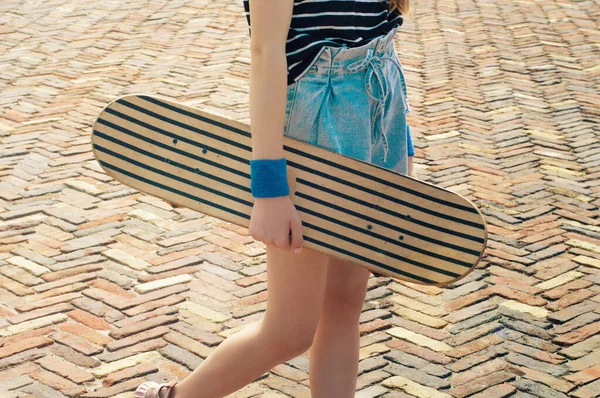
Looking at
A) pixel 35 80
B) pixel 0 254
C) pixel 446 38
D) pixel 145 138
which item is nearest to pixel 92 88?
pixel 35 80

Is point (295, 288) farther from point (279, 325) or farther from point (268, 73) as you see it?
point (268, 73)

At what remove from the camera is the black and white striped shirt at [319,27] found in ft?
6.56

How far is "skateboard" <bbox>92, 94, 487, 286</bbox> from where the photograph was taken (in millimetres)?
2193

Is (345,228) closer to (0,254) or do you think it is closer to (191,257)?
(191,257)

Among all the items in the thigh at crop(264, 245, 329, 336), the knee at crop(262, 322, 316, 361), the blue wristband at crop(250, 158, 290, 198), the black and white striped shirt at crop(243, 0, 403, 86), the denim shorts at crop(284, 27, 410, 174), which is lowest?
the knee at crop(262, 322, 316, 361)

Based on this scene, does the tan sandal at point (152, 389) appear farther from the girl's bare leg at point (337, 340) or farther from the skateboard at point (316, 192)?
the skateboard at point (316, 192)

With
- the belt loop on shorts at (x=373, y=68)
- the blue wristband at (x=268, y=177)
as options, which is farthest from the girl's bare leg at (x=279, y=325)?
the belt loop on shorts at (x=373, y=68)

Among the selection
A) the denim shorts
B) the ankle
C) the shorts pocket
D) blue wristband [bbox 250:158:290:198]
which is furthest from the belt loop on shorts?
the ankle

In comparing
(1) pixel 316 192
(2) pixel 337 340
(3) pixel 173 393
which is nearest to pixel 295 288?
(1) pixel 316 192

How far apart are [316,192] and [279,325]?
1.18 ft

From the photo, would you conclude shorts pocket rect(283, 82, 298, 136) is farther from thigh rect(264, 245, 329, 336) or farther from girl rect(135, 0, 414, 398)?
thigh rect(264, 245, 329, 336)

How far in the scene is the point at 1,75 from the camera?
22.1ft

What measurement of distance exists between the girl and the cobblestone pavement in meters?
0.73

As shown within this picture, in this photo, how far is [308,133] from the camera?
6.95ft
